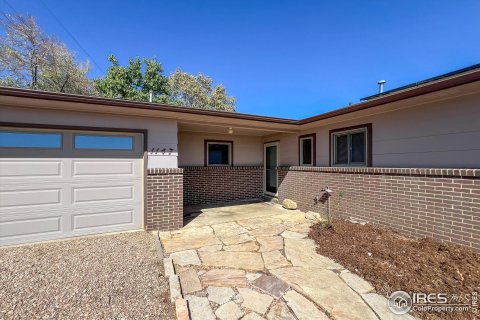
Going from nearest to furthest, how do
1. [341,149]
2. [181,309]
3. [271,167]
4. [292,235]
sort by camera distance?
1. [181,309]
2. [292,235]
3. [341,149]
4. [271,167]

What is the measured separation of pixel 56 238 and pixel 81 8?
7.73 m

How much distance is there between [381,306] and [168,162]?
14.6 feet

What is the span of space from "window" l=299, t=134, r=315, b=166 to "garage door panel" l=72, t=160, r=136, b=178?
498cm

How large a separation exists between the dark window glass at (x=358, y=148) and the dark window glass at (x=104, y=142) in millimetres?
5406

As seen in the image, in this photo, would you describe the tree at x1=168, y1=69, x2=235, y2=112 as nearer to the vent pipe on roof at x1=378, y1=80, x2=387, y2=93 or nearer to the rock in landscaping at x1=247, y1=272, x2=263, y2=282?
the vent pipe on roof at x1=378, y1=80, x2=387, y2=93

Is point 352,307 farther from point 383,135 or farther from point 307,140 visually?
point 307,140

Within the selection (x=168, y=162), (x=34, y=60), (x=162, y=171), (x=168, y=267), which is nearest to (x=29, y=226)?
(x=162, y=171)

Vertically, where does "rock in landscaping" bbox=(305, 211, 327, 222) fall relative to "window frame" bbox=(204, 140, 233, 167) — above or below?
below

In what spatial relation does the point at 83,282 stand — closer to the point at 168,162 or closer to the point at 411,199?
the point at 168,162

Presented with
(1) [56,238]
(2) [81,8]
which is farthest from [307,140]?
(2) [81,8]

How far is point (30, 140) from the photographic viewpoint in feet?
13.4

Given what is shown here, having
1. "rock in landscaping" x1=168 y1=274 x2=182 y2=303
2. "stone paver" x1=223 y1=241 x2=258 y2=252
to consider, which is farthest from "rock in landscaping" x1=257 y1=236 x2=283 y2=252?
"rock in landscaping" x1=168 y1=274 x2=182 y2=303

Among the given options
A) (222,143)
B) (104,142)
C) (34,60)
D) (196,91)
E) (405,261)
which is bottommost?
(405,261)

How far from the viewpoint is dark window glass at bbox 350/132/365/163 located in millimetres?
5438
